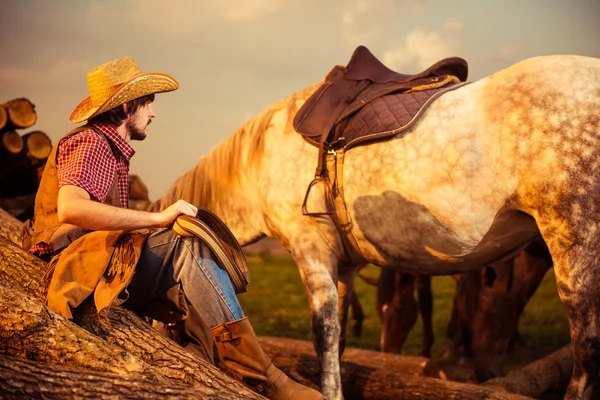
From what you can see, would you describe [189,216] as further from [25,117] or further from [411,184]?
[25,117]

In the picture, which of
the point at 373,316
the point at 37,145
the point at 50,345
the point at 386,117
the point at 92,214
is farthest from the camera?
the point at 373,316

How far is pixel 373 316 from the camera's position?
921cm

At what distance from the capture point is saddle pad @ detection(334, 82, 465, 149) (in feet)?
11.9

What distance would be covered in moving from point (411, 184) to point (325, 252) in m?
0.62

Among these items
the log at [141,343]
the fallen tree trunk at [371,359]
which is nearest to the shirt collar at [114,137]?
the log at [141,343]

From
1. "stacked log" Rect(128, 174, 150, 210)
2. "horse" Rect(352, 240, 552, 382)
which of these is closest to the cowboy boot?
"horse" Rect(352, 240, 552, 382)

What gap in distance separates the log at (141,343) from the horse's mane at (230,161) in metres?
1.65

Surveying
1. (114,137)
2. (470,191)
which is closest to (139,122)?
(114,137)

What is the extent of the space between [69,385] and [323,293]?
1810 millimetres

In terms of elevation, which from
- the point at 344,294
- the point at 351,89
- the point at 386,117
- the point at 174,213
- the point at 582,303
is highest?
the point at 351,89

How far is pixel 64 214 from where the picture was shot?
257cm

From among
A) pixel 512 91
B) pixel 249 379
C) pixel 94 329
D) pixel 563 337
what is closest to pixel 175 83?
pixel 94 329

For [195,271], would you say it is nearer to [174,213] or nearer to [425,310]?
[174,213]

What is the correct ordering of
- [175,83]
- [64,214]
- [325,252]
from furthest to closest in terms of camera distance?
[325,252] < [175,83] < [64,214]
